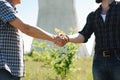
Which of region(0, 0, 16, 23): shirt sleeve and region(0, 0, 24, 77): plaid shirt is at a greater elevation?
region(0, 0, 16, 23): shirt sleeve

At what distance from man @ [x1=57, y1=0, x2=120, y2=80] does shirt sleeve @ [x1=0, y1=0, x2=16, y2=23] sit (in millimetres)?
1091

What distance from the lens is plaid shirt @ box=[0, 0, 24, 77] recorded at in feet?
11.4

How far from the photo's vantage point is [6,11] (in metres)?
3.49

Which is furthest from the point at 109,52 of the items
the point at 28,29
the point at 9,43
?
the point at 9,43

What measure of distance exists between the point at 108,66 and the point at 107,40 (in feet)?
0.86

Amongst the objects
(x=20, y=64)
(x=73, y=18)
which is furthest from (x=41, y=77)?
(x=73, y=18)

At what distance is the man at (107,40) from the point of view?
13.6 ft

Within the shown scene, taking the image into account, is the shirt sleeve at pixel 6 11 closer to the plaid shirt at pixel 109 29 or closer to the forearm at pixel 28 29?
the forearm at pixel 28 29

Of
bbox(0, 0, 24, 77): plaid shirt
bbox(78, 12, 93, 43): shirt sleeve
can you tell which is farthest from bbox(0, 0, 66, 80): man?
bbox(78, 12, 93, 43): shirt sleeve

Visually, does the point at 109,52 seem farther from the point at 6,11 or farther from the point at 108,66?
the point at 6,11

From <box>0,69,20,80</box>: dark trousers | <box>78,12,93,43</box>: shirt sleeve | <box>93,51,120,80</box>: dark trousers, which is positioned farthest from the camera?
<box>78,12,93,43</box>: shirt sleeve

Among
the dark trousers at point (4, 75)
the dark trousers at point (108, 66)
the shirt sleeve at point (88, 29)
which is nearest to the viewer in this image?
the dark trousers at point (4, 75)

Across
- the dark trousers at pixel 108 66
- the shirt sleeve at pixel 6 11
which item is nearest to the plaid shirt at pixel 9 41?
the shirt sleeve at pixel 6 11

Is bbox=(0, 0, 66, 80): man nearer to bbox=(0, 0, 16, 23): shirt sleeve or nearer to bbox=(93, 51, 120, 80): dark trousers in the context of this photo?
bbox=(0, 0, 16, 23): shirt sleeve
